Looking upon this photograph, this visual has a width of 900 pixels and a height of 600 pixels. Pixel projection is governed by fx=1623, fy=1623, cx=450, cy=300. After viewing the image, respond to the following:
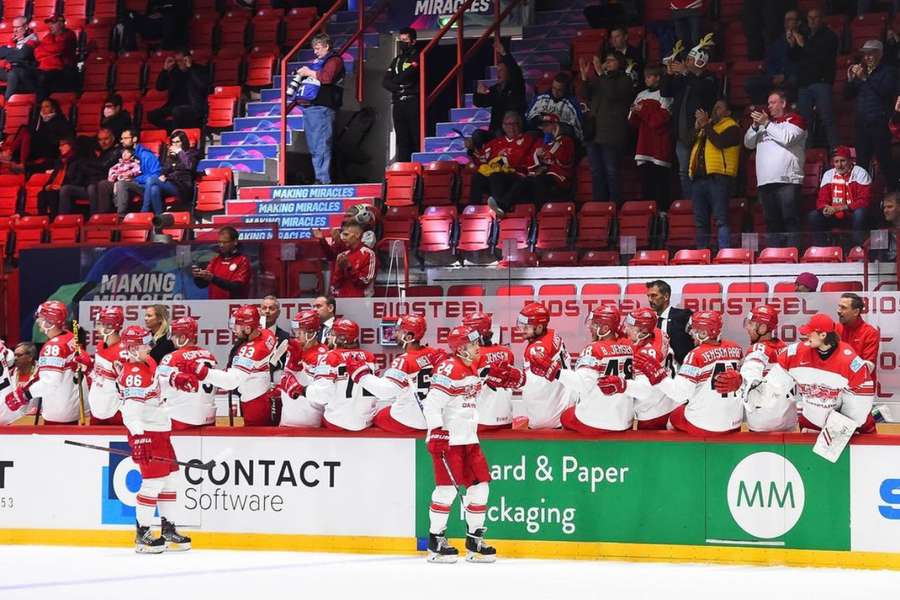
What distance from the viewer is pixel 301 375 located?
1213 centimetres

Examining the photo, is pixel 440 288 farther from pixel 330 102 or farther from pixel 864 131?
pixel 330 102

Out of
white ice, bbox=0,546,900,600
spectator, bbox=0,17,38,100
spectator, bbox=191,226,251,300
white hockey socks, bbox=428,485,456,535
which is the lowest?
white ice, bbox=0,546,900,600

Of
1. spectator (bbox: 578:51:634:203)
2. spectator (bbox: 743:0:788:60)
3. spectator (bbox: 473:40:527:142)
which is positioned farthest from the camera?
spectator (bbox: 473:40:527:142)

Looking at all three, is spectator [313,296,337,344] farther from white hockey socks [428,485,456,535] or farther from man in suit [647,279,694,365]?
man in suit [647,279,694,365]

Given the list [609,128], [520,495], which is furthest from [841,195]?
[520,495]

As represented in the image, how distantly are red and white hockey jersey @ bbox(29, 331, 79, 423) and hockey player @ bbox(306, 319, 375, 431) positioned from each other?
2.02m

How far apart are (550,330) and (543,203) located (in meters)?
4.76

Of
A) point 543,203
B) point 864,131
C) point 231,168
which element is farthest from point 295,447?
point 231,168

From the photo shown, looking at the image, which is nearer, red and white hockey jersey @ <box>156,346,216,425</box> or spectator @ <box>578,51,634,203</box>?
red and white hockey jersey @ <box>156,346,216,425</box>

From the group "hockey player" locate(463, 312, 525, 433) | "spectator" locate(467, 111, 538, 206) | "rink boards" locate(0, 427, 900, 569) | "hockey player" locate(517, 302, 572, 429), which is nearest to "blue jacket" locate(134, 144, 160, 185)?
"spectator" locate(467, 111, 538, 206)

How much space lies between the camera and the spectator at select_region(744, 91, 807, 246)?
14906 millimetres

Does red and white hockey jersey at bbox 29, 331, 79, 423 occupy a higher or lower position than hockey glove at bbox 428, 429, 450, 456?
higher

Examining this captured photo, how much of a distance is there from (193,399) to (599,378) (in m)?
3.11

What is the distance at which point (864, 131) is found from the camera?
15.3 metres
